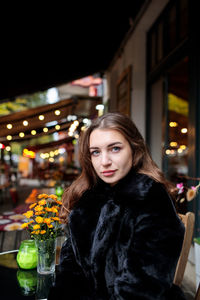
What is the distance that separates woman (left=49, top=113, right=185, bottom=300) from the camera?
829mm

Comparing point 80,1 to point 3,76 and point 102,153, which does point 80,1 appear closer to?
point 3,76

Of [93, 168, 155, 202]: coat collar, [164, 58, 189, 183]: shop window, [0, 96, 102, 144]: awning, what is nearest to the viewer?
[93, 168, 155, 202]: coat collar

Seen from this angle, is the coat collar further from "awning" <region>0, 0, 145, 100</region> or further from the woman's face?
"awning" <region>0, 0, 145, 100</region>

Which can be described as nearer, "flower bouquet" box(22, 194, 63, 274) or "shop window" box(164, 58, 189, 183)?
"flower bouquet" box(22, 194, 63, 274)

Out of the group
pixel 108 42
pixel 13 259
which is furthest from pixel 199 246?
pixel 108 42

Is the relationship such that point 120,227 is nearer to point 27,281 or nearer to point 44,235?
point 44,235

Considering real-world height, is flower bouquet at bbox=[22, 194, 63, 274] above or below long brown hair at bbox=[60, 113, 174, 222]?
below

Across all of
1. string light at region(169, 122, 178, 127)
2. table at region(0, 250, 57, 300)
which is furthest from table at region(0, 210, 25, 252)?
string light at region(169, 122, 178, 127)

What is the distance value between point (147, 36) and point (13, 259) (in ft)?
15.0

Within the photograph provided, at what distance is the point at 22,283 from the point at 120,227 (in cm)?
61

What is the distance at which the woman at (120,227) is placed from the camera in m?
0.83

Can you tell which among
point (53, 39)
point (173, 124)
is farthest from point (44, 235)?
point (53, 39)

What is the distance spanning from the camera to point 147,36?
15.5ft

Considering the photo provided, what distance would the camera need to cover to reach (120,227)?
3.17 feet
